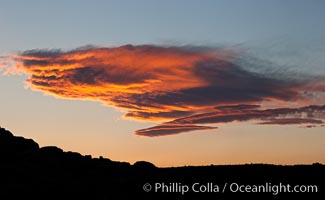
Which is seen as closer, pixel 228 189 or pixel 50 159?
pixel 228 189

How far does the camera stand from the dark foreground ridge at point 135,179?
2586 inches

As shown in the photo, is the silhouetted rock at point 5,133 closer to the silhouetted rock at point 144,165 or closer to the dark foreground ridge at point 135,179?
the dark foreground ridge at point 135,179

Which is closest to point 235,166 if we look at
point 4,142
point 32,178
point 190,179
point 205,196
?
point 190,179

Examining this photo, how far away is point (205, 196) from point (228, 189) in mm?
5489

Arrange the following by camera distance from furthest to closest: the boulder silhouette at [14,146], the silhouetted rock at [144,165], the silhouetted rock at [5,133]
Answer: the silhouetted rock at [5,133] < the boulder silhouette at [14,146] < the silhouetted rock at [144,165]

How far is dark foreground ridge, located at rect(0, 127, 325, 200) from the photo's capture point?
65.7 meters

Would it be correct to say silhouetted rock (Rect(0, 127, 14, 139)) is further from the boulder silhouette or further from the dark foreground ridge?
the dark foreground ridge

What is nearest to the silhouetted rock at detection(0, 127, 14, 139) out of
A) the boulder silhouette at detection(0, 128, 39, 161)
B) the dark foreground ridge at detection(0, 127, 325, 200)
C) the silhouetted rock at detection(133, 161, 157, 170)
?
the boulder silhouette at detection(0, 128, 39, 161)

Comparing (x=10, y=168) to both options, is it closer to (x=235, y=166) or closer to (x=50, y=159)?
(x=50, y=159)

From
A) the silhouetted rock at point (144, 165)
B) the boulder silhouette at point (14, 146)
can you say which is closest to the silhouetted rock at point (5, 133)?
the boulder silhouette at point (14, 146)

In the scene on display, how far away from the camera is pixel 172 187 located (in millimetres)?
68938

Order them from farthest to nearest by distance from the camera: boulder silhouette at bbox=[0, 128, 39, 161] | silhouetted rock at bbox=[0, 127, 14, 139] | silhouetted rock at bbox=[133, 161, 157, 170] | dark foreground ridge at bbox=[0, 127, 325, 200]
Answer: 1. silhouetted rock at bbox=[0, 127, 14, 139]
2. boulder silhouette at bbox=[0, 128, 39, 161]
3. silhouetted rock at bbox=[133, 161, 157, 170]
4. dark foreground ridge at bbox=[0, 127, 325, 200]

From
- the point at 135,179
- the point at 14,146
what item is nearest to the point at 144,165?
A: the point at 135,179

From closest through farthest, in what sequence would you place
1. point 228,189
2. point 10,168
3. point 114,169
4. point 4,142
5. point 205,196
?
point 205,196, point 228,189, point 10,168, point 114,169, point 4,142
